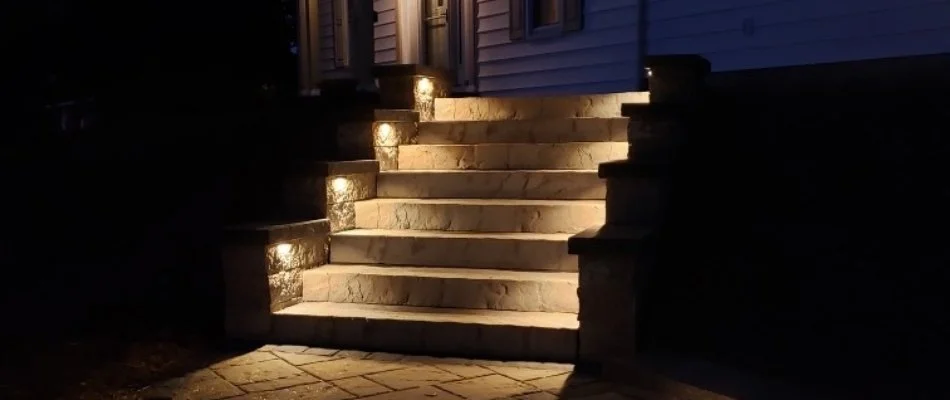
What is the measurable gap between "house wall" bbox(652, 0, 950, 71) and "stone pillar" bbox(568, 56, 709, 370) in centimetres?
160

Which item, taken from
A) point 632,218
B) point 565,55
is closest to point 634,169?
point 632,218

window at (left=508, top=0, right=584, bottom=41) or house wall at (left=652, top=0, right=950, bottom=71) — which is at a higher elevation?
window at (left=508, top=0, right=584, bottom=41)

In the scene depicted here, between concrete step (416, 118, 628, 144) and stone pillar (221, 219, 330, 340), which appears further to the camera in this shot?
concrete step (416, 118, 628, 144)

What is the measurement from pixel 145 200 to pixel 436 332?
335cm

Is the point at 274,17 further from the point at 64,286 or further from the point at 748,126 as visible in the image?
the point at 748,126

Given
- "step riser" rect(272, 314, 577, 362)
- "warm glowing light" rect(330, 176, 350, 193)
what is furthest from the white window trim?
"step riser" rect(272, 314, 577, 362)

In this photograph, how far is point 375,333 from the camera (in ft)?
16.2

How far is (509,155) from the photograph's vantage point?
6.24 meters

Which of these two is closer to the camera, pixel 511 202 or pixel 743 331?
pixel 743 331

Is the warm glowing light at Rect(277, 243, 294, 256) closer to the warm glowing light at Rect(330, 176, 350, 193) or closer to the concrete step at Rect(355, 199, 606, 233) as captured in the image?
the warm glowing light at Rect(330, 176, 350, 193)

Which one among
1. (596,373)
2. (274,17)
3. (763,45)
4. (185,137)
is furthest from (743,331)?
(274,17)

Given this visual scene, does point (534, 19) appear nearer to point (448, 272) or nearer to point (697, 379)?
point (448, 272)

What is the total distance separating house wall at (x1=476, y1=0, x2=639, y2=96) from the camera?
8.26 meters

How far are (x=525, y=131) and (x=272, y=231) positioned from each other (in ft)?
7.35
